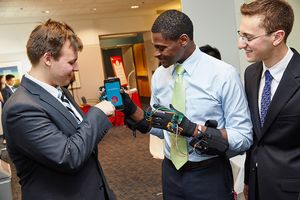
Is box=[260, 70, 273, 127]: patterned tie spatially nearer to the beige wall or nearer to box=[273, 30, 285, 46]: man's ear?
box=[273, 30, 285, 46]: man's ear

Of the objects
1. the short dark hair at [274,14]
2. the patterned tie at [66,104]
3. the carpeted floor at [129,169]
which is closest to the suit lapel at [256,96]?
the short dark hair at [274,14]

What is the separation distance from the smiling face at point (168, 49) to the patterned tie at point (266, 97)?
0.40 meters

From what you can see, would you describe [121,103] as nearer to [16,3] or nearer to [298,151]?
[298,151]

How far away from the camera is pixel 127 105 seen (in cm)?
163

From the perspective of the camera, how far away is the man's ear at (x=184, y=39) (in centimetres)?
150

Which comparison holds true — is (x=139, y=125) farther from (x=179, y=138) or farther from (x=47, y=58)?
(x=47, y=58)

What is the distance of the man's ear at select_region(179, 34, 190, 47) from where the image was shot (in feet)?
4.92

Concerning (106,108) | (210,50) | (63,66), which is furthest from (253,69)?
(210,50)

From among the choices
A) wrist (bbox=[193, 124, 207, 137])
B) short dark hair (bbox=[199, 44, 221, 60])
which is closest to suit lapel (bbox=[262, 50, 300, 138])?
wrist (bbox=[193, 124, 207, 137])

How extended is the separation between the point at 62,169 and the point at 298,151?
945 mm

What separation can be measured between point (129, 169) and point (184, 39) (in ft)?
11.3

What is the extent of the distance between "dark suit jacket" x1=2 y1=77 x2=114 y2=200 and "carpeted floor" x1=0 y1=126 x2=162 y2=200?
238cm

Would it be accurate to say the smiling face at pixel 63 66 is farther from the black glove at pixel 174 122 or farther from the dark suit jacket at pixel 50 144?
the black glove at pixel 174 122

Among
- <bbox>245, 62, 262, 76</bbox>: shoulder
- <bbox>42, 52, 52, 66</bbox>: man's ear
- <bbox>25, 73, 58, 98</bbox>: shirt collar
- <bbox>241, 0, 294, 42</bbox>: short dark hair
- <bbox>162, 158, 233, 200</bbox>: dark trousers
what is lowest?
<bbox>162, 158, 233, 200</bbox>: dark trousers
